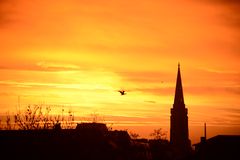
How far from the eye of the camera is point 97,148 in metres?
38.0

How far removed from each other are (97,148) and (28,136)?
5.65 meters

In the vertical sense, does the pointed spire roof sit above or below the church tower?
above

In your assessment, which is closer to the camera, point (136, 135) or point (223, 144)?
point (223, 144)

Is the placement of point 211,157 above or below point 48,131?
below

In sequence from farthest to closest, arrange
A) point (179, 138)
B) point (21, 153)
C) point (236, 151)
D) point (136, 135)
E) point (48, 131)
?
point (179, 138) < point (136, 135) < point (236, 151) < point (48, 131) < point (21, 153)

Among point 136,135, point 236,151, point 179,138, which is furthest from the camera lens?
point 179,138

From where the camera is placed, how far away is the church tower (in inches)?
5276

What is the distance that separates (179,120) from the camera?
5335 inches

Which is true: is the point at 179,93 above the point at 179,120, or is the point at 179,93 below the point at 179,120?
above

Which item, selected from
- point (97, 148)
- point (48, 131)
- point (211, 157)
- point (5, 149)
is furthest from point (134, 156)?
point (211, 157)

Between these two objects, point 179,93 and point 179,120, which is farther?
point 179,93

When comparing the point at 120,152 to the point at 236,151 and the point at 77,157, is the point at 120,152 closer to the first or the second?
the point at 77,157

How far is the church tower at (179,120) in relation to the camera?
440 feet

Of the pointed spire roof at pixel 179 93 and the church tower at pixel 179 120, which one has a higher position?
the pointed spire roof at pixel 179 93
